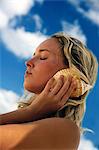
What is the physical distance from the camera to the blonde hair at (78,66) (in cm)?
186

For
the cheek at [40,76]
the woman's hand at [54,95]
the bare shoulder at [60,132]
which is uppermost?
the cheek at [40,76]

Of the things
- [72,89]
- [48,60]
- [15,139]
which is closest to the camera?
[15,139]

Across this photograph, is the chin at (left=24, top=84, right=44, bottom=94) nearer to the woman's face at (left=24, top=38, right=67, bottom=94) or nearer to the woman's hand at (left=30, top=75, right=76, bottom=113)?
the woman's face at (left=24, top=38, right=67, bottom=94)

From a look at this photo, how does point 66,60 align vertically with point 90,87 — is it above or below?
above

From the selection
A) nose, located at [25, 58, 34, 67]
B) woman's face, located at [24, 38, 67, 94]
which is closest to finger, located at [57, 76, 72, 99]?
woman's face, located at [24, 38, 67, 94]

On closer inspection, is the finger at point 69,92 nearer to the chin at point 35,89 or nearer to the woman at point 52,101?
the woman at point 52,101

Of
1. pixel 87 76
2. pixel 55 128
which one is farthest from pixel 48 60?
pixel 55 128

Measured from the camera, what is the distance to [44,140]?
5.07 feet

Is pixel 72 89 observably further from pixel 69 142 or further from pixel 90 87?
pixel 69 142

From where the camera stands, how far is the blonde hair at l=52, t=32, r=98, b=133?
1.86 meters

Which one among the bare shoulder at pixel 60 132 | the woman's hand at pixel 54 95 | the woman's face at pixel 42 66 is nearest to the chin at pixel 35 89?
the woman's face at pixel 42 66

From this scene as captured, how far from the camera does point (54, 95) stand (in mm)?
1716

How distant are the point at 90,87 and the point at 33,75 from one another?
29cm

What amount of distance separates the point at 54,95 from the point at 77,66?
0.94ft
